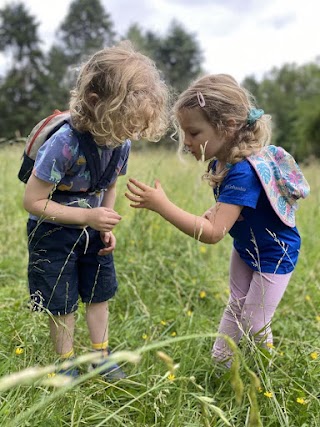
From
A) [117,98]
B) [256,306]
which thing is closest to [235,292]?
[256,306]

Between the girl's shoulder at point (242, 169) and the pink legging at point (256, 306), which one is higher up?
the girl's shoulder at point (242, 169)

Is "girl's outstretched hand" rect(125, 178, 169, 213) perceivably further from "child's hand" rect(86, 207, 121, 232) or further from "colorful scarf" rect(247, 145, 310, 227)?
"colorful scarf" rect(247, 145, 310, 227)

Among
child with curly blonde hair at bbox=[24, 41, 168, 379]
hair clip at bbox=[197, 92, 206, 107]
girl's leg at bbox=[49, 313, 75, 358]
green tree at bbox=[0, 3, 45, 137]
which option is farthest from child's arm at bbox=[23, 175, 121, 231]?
green tree at bbox=[0, 3, 45, 137]

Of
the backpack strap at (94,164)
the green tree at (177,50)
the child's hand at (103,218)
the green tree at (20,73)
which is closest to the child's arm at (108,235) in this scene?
the backpack strap at (94,164)

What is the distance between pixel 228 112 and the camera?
1.69 m

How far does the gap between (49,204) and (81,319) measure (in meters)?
0.82

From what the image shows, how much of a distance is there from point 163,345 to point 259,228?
1132mm

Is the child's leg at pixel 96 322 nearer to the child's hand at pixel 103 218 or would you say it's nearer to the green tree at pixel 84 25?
the child's hand at pixel 103 218

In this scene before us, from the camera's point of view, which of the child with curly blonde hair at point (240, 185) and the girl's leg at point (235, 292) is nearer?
the child with curly blonde hair at point (240, 185)

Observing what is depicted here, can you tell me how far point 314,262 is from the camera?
318 cm

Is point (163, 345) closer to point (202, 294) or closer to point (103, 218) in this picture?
point (103, 218)

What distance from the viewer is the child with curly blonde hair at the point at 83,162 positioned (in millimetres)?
1580

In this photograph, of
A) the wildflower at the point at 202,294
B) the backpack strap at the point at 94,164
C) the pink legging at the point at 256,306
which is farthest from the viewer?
the wildflower at the point at 202,294

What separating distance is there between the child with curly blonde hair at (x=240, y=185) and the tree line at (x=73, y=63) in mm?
17746
